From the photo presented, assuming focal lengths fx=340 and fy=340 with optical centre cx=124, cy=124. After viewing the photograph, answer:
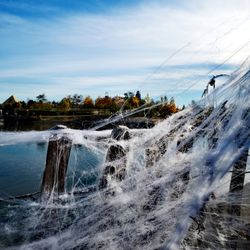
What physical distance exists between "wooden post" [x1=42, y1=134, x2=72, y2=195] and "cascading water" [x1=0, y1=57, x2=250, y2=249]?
0.35 ft

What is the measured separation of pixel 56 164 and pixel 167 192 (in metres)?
1.52

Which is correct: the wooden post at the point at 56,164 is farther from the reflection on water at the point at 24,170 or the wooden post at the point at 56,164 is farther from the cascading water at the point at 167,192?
the reflection on water at the point at 24,170

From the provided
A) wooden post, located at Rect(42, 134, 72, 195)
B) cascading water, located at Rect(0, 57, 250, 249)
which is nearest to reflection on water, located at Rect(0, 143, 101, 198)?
wooden post, located at Rect(42, 134, 72, 195)

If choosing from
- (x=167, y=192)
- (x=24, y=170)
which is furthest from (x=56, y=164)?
(x=24, y=170)

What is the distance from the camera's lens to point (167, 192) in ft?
10.00

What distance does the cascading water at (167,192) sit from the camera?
2529mm

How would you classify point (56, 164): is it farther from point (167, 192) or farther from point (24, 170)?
point (24, 170)

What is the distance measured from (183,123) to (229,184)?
84cm

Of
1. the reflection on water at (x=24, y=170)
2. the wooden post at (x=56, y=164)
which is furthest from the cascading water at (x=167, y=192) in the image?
the reflection on water at (x=24, y=170)

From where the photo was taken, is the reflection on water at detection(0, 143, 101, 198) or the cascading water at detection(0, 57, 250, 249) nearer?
the cascading water at detection(0, 57, 250, 249)

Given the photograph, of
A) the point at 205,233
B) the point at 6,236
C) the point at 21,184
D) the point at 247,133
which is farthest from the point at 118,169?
the point at 21,184

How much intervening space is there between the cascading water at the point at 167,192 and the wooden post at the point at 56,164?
0.35 feet

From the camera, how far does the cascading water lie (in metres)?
2.53

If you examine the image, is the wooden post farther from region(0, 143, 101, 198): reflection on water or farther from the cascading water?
region(0, 143, 101, 198): reflection on water
